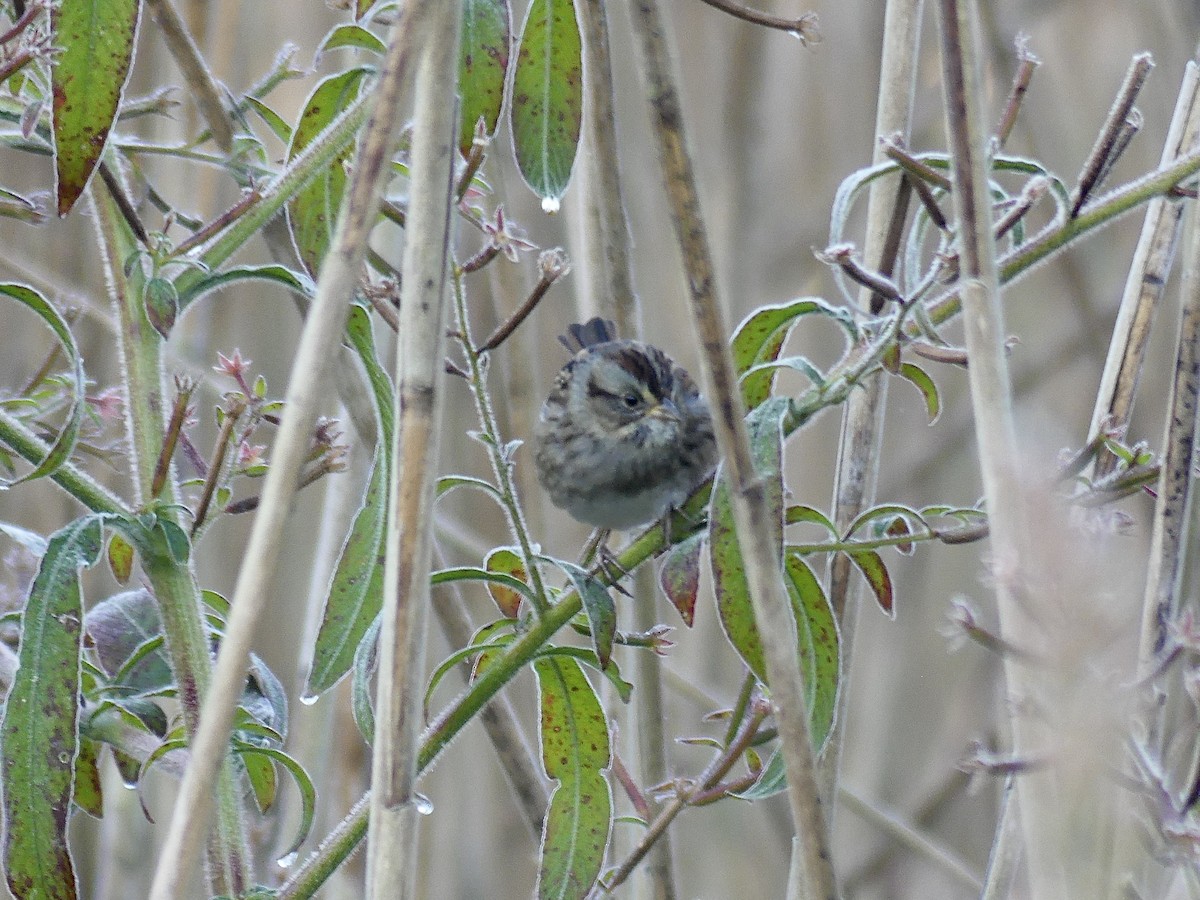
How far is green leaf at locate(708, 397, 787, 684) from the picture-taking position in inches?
39.0

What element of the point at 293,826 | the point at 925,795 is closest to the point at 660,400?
the point at 293,826

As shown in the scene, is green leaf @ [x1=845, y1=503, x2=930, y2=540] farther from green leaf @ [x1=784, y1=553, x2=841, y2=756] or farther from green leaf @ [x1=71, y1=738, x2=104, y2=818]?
green leaf @ [x1=71, y1=738, x2=104, y2=818]

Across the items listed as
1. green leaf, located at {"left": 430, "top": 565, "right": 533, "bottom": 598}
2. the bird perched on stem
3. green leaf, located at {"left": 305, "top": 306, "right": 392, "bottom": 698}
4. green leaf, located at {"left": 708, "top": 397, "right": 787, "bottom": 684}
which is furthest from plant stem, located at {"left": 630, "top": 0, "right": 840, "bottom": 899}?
the bird perched on stem

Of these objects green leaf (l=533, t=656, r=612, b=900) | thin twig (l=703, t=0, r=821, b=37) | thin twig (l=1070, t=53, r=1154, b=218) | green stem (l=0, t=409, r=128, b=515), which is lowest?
green leaf (l=533, t=656, r=612, b=900)

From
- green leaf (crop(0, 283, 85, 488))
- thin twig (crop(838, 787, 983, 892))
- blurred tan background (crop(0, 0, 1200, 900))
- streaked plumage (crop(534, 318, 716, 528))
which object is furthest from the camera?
blurred tan background (crop(0, 0, 1200, 900))

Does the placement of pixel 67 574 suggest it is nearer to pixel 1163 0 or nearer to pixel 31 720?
pixel 31 720

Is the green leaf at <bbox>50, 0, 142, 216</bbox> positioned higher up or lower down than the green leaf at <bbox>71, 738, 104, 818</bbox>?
higher up

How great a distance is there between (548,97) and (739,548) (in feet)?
1.33

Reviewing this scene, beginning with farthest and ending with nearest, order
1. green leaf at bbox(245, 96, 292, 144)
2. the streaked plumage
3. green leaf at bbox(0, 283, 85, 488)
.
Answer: the streaked plumage, green leaf at bbox(245, 96, 292, 144), green leaf at bbox(0, 283, 85, 488)

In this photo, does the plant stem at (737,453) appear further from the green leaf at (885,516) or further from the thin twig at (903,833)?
the thin twig at (903,833)

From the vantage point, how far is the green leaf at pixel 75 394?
2.97 ft

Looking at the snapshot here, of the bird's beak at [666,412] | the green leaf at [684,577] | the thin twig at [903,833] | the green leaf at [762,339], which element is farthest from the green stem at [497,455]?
the thin twig at [903,833]

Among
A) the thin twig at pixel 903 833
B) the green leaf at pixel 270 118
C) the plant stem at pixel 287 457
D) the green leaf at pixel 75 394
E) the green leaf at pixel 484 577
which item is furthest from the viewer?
the thin twig at pixel 903 833

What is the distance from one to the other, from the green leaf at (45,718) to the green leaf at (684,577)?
42 centimetres
